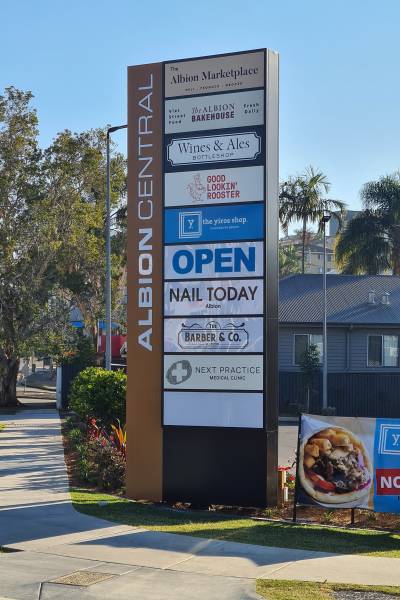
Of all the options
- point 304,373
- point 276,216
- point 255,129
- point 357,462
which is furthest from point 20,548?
point 304,373

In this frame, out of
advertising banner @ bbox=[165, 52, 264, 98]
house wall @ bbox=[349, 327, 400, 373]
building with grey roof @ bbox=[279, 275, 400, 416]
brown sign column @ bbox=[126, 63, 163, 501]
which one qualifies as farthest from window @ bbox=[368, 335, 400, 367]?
advertising banner @ bbox=[165, 52, 264, 98]

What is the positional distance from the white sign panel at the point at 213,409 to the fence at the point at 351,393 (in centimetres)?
2218

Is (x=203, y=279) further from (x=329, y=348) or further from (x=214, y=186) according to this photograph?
(x=329, y=348)

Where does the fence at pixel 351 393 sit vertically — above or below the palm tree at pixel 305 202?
below

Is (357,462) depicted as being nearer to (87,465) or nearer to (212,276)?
(212,276)

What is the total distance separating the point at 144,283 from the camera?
14586mm

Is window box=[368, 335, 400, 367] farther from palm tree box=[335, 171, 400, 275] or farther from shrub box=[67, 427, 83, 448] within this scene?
shrub box=[67, 427, 83, 448]

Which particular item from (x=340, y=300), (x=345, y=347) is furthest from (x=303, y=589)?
(x=340, y=300)

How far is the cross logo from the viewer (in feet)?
46.4

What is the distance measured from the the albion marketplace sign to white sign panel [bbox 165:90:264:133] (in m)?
0.02

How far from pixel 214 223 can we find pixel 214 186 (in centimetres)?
62

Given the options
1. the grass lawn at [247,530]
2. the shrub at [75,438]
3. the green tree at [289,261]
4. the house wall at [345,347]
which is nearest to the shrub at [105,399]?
the shrub at [75,438]

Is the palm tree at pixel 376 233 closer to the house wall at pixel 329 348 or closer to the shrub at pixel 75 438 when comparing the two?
the house wall at pixel 329 348

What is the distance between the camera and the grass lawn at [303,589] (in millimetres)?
8578
